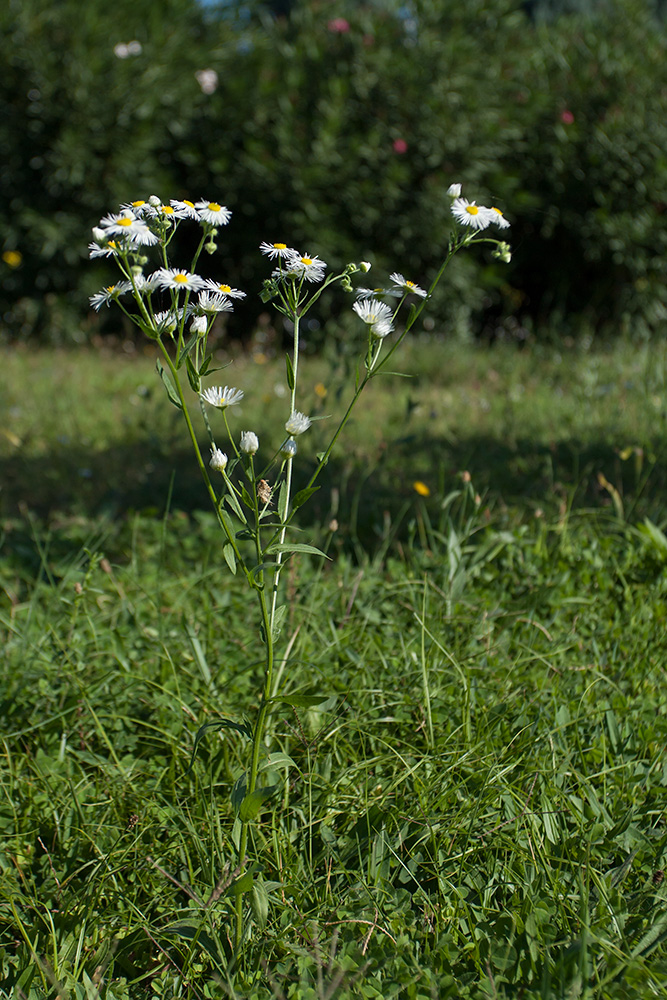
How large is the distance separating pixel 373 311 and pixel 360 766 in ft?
2.79

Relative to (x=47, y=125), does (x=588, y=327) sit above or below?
below

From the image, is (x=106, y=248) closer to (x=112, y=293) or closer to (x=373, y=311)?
(x=112, y=293)

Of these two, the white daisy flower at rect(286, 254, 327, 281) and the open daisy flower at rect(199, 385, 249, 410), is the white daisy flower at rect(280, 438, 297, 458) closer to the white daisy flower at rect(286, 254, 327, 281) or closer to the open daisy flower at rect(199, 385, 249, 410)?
the open daisy flower at rect(199, 385, 249, 410)

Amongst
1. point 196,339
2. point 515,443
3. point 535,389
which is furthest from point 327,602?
point 535,389

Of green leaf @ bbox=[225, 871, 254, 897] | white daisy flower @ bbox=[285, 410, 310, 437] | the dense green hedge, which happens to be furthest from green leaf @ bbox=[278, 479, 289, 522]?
the dense green hedge

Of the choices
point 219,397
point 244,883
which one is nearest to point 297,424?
point 219,397

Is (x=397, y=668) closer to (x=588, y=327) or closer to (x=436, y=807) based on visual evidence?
(x=436, y=807)

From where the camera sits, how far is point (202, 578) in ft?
6.97

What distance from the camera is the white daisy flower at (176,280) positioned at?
1.13 m

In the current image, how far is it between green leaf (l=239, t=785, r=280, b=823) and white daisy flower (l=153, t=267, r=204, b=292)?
2.49ft

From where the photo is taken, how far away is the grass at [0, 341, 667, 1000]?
118cm

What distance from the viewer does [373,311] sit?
1.19m

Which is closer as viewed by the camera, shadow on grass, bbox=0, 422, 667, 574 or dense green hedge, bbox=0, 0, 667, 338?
shadow on grass, bbox=0, 422, 667, 574

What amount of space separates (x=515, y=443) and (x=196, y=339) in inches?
98.1
